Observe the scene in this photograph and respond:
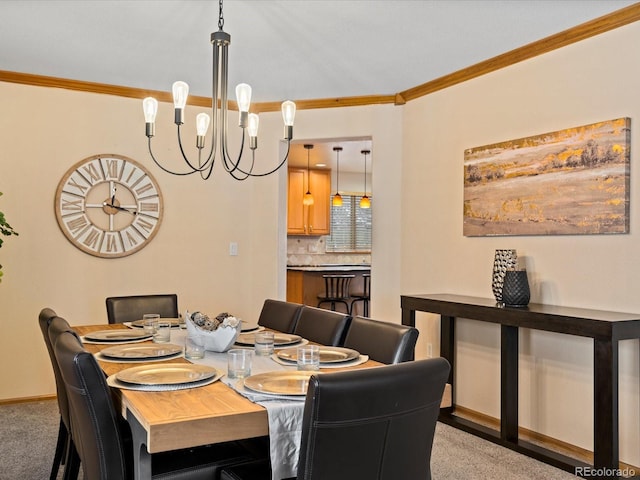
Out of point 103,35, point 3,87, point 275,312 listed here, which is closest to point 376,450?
point 275,312

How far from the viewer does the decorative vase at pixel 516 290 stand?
130 inches

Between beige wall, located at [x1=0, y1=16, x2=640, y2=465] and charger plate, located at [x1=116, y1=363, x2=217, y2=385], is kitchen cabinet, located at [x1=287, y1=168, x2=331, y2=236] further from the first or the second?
charger plate, located at [x1=116, y1=363, x2=217, y2=385]

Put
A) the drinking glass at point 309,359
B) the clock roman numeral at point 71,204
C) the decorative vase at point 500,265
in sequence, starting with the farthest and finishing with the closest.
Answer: the clock roman numeral at point 71,204 < the decorative vase at point 500,265 < the drinking glass at point 309,359

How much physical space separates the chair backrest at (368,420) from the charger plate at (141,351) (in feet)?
3.27

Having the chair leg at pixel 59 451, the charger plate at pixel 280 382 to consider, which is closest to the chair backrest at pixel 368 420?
the charger plate at pixel 280 382

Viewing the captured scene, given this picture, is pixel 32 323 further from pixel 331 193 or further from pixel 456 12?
pixel 331 193

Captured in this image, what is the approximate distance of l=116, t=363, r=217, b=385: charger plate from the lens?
1835mm

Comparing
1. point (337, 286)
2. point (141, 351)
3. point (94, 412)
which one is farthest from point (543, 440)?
point (337, 286)

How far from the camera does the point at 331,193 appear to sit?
931cm

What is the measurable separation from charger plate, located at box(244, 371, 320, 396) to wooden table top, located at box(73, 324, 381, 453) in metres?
0.06

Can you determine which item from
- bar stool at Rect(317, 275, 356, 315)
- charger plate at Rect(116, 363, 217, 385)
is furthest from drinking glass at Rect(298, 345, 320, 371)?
bar stool at Rect(317, 275, 356, 315)

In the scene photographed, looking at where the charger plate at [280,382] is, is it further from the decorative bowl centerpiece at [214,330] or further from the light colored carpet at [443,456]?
the light colored carpet at [443,456]

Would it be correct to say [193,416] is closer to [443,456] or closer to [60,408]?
[60,408]

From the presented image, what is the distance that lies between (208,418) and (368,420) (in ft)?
1.38
